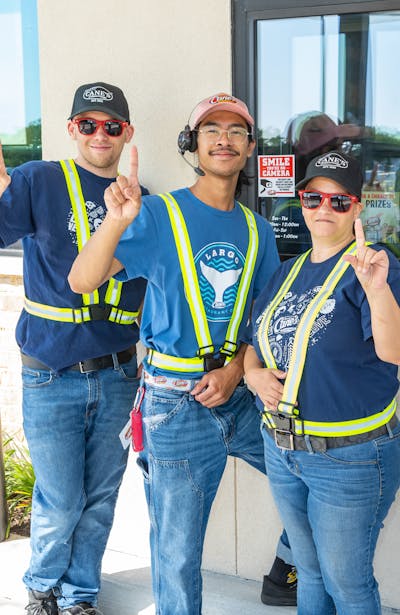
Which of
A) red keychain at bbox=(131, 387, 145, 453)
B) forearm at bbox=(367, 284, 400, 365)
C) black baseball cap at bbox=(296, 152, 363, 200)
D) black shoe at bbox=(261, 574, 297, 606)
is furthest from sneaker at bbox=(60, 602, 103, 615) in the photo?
black baseball cap at bbox=(296, 152, 363, 200)

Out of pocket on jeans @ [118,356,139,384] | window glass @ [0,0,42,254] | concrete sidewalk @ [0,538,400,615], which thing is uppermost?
window glass @ [0,0,42,254]

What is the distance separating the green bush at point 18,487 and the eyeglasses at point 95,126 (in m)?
2.38

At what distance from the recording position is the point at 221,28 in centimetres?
365

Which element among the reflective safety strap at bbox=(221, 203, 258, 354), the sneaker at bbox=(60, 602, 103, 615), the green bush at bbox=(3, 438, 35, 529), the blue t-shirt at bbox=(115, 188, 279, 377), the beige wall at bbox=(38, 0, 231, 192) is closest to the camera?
the blue t-shirt at bbox=(115, 188, 279, 377)

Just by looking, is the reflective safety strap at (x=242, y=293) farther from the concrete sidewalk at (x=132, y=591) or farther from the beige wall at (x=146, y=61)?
the concrete sidewalk at (x=132, y=591)

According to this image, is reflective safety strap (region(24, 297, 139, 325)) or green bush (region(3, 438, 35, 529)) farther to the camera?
green bush (region(3, 438, 35, 529))

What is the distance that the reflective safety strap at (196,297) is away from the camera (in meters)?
2.91

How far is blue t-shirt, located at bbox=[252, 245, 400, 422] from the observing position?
2541 millimetres

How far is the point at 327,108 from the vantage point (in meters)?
3.55

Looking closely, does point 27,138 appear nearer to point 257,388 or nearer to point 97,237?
point 97,237

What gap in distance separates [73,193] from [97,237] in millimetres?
652

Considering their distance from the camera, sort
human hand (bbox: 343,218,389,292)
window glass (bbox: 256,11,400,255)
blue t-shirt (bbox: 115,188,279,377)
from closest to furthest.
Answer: human hand (bbox: 343,218,389,292) → blue t-shirt (bbox: 115,188,279,377) → window glass (bbox: 256,11,400,255)

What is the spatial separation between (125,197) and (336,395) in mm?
940

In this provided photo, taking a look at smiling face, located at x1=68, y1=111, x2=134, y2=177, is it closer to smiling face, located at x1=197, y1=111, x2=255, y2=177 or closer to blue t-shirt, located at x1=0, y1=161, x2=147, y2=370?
blue t-shirt, located at x1=0, y1=161, x2=147, y2=370
